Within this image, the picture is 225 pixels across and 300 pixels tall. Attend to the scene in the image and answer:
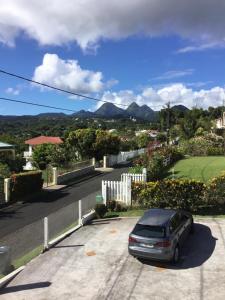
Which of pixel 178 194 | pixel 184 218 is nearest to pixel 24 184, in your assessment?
pixel 178 194

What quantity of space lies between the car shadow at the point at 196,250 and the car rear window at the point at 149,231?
98 cm

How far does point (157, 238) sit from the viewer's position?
12250 millimetres

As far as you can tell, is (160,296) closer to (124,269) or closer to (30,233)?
(124,269)

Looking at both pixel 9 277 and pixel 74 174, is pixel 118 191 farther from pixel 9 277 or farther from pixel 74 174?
pixel 74 174

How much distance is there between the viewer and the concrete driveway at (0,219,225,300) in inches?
413

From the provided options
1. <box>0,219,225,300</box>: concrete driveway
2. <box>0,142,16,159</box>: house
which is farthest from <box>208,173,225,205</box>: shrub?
<box>0,142,16,159</box>: house

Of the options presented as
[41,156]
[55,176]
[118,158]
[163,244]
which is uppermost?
[41,156]

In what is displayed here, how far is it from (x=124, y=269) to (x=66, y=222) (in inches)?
268

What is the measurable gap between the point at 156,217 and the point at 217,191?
6.72 m

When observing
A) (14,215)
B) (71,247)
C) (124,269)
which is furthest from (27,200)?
(124,269)

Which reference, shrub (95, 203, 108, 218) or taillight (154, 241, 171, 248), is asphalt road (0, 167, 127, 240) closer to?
shrub (95, 203, 108, 218)

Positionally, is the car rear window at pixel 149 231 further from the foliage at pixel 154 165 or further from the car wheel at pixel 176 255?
the foliage at pixel 154 165

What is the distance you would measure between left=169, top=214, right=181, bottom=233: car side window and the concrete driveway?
1063 millimetres

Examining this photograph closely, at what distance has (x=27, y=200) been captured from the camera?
2477 centimetres
